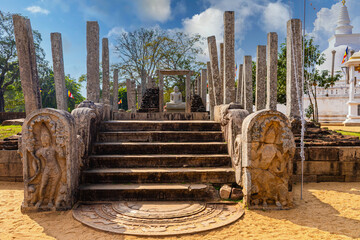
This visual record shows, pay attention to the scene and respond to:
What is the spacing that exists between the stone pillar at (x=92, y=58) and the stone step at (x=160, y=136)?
2.32 meters

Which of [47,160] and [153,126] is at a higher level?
[153,126]

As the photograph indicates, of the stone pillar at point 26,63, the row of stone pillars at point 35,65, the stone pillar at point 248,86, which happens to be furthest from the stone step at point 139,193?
the stone pillar at point 248,86

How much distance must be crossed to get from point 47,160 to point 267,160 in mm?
3617

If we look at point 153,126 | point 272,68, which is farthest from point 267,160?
point 272,68

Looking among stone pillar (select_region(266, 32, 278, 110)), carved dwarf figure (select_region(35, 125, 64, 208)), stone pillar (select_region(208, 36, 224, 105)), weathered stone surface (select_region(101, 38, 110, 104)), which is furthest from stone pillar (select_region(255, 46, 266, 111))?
carved dwarf figure (select_region(35, 125, 64, 208))

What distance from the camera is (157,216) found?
3.76 m

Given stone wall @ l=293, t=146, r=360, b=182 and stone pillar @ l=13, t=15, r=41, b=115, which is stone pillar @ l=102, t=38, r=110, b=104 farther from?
stone wall @ l=293, t=146, r=360, b=182

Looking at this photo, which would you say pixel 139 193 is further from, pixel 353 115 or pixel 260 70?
pixel 353 115

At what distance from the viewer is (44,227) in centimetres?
351

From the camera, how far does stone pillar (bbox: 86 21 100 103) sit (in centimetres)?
767

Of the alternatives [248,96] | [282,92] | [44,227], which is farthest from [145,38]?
[44,227]

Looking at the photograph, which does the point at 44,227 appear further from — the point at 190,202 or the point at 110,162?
the point at 190,202

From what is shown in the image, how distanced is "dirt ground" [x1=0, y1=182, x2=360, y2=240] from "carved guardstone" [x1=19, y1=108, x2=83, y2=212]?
0.24 meters

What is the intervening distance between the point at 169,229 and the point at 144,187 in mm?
1180
